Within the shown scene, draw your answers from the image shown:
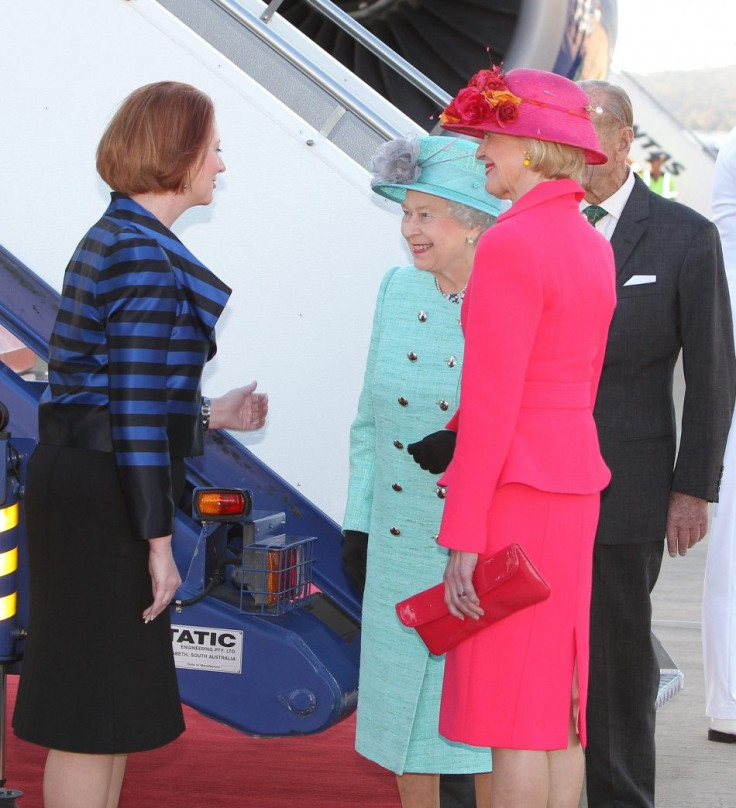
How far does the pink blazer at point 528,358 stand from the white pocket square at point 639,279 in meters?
0.67

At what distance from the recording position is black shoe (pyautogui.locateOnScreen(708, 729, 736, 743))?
335 cm

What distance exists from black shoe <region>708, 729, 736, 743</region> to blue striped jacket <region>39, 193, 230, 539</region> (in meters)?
2.05

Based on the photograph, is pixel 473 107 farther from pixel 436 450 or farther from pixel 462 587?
pixel 462 587

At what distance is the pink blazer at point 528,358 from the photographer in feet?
5.88

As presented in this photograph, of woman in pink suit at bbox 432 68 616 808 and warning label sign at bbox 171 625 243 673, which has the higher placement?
woman in pink suit at bbox 432 68 616 808

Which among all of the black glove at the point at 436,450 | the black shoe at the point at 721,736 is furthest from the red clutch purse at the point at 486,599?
the black shoe at the point at 721,736

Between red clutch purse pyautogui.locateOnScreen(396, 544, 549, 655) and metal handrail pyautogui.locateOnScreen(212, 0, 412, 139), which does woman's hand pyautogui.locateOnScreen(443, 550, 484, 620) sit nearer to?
red clutch purse pyautogui.locateOnScreen(396, 544, 549, 655)

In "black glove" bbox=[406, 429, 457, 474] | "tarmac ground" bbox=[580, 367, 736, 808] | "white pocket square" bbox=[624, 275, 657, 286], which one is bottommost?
"tarmac ground" bbox=[580, 367, 736, 808]

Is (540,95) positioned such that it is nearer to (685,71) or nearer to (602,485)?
(602,485)

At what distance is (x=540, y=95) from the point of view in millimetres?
1925

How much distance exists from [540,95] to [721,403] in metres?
0.96

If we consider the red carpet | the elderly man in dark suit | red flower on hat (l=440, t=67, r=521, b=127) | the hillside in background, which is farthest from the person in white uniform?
the hillside in background

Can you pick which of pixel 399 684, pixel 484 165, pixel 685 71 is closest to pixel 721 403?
pixel 484 165

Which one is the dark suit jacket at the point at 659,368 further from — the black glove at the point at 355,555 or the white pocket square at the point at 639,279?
the black glove at the point at 355,555
